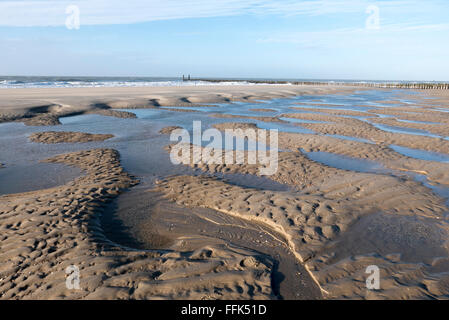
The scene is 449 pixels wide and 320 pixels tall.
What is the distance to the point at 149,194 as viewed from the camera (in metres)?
6.35

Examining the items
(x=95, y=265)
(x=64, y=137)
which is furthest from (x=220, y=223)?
(x=64, y=137)

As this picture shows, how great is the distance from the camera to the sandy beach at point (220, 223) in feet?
11.6

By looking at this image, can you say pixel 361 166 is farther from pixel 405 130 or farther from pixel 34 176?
pixel 34 176

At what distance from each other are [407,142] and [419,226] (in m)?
7.84

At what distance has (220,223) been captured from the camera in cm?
516

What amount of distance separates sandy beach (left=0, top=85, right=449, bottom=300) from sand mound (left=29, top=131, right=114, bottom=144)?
281mm

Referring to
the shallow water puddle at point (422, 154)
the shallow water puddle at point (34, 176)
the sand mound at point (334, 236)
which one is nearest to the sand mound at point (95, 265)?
the sand mound at point (334, 236)

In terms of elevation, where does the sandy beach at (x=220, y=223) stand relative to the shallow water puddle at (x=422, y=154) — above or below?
below

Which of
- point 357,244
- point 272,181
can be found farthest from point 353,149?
point 357,244

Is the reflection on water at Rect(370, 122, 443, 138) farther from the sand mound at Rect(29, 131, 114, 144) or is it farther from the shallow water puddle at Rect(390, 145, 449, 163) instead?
the sand mound at Rect(29, 131, 114, 144)

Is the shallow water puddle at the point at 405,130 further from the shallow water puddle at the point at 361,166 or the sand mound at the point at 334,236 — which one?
the sand mound at the point at 334,236

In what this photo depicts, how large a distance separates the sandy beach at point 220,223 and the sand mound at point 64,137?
0.28 metres

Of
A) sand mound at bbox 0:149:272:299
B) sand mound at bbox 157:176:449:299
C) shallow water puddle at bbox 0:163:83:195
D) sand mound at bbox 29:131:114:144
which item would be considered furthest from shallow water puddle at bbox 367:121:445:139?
shallow water puddle at bbox 0:163:83:195

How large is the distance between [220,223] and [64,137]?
368 inches
